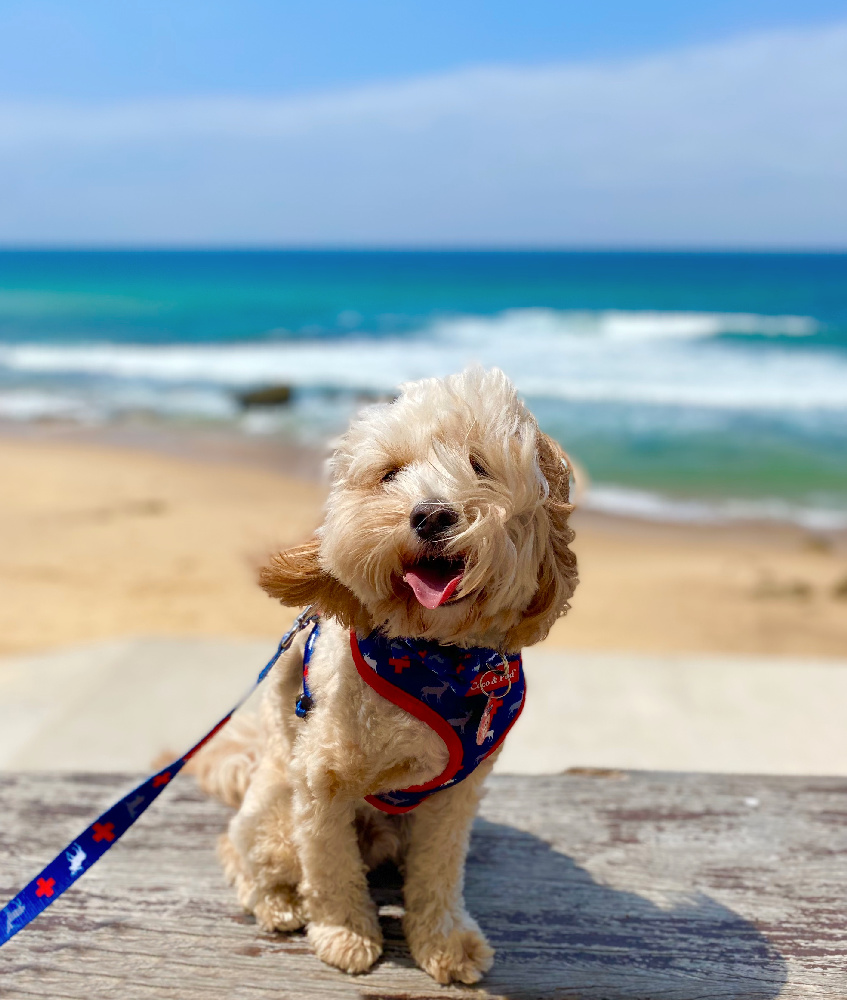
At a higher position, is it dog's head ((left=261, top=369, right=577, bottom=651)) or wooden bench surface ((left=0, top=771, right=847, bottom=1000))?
Answer: dog's head ((left=261, top=369, right=577, bottom=651))

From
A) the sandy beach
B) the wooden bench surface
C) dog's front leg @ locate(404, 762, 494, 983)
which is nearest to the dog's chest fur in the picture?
dog's front leg @ locate(404, 762, 494, 983)

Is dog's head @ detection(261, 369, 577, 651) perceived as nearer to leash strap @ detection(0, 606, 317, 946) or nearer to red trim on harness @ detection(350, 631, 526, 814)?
red trim on harness @ detection(350, 631, 526, 814)

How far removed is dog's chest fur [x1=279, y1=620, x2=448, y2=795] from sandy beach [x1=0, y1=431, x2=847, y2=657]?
A: 340cm

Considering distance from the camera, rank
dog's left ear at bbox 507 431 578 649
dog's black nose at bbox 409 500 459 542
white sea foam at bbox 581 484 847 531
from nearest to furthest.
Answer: dog's black nose at bbox 409 500 459 542 → dog's left ear at bbox 507 431 578 649 → white sea foam at bbox 581 484 847 531

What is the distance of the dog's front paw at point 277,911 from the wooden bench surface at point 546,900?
40mm

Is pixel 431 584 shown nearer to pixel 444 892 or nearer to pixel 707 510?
pixel 444 892

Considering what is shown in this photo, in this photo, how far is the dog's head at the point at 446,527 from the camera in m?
1.64

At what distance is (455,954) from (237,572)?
6.77m

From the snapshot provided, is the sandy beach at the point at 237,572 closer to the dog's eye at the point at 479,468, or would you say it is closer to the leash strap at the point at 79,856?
the leash strap at the point at 79,856

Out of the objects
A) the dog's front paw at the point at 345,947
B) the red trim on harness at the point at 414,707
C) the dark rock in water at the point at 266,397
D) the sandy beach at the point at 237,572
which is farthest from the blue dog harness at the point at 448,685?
the dark rock in water at the point at 266,397

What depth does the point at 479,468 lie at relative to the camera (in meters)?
1.71

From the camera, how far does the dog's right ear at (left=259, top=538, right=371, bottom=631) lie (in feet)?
5.93

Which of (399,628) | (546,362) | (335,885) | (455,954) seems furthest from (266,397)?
(399,628)

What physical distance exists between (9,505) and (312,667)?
32.2 feet
